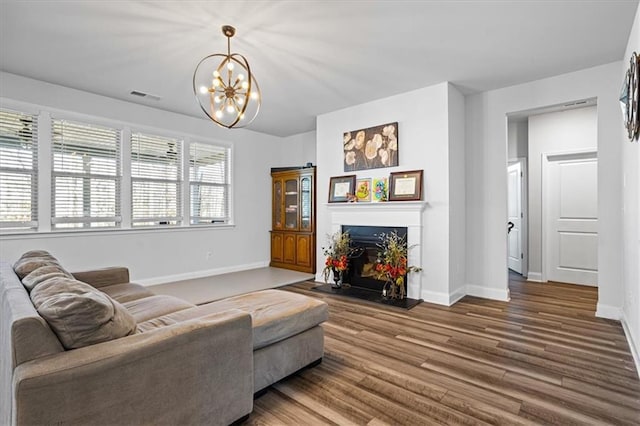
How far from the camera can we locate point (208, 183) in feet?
19.7

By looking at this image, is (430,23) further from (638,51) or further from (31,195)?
(31,195)

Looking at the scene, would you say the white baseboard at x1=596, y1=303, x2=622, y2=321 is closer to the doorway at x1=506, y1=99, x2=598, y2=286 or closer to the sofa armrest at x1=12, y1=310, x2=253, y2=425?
the doorway at x1=506, y1=99, x2=598, y2=286

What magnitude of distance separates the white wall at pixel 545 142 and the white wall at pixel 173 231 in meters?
4.21

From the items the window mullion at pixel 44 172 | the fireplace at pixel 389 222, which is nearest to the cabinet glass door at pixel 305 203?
the fireplace at pixel 389 222

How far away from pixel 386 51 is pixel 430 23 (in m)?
0.57

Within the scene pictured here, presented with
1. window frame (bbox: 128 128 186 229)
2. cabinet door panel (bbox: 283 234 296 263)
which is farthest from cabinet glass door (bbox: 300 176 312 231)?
window frame (bbox: 128 128 186 229)

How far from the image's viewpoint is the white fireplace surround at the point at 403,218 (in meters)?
4.28

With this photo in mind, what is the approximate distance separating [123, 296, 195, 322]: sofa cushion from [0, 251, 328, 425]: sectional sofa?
100mm

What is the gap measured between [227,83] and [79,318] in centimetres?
341

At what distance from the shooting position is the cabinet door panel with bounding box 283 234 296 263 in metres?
6.44

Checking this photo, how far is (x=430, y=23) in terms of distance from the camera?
2.82m

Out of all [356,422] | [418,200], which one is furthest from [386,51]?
[356,422]

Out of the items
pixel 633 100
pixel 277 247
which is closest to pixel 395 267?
pixel 633 100

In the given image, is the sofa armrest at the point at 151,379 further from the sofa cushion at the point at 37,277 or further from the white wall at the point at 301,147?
the white wall at the point at 301,147
